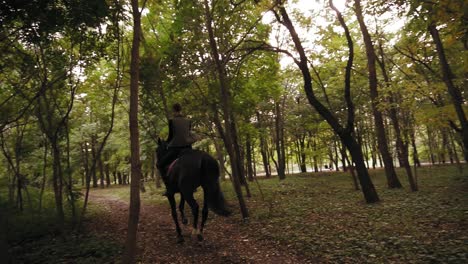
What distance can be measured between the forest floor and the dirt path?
2 cm

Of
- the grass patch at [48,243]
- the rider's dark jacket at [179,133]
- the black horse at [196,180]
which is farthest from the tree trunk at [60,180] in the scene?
the rider's dark jacket at [179,133]

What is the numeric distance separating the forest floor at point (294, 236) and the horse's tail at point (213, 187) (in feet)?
3.09

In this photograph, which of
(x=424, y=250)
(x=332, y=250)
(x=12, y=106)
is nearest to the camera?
(x=424, y=250)

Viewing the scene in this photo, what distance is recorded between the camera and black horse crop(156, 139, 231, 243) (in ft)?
26.1

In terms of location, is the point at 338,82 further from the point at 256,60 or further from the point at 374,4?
the point at 374,4

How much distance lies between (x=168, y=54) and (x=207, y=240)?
7620 mm

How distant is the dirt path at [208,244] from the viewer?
668 centimetres

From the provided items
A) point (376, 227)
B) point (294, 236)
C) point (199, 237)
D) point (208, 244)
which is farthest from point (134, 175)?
point (376, 227)

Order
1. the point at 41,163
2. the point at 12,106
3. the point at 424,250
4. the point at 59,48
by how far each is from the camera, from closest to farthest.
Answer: the point at 424,250 < the point at 59,48 < the point at 12,106 < the point at 41,163

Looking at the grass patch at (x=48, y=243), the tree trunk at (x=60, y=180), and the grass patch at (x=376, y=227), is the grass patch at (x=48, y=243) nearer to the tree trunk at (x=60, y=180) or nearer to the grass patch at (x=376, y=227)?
the tree trunk at (x=60, y=180)

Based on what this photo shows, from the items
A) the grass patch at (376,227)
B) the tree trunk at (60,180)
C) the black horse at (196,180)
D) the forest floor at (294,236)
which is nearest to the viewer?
the grass patch at (376,227)

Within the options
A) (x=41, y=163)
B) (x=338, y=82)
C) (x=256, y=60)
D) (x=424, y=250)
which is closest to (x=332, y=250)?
(x=424, y=250)

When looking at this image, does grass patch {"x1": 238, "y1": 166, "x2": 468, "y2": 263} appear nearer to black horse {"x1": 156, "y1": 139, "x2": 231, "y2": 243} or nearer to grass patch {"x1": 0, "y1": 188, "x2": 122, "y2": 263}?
black horse {"x1": 156, "y1": 139, "x2": 231, "y2": 243}

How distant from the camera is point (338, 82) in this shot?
22.0 meters
